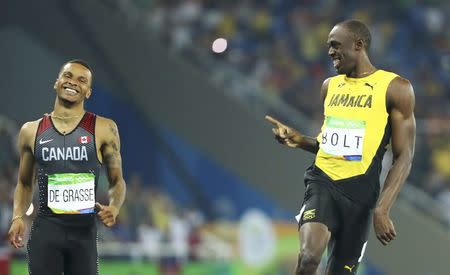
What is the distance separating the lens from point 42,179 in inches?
311

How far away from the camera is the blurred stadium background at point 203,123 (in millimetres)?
18031

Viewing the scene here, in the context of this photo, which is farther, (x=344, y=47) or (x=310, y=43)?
(x=310, y=43)

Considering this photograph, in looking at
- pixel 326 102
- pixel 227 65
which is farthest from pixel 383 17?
pixel 326 102

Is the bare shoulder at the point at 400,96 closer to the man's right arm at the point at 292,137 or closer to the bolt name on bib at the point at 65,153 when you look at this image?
the man's right arm at the point at 292,137

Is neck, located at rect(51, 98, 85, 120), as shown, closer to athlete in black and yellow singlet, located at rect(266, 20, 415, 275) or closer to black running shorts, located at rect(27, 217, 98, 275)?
black running shorts, located at rect(27, 217, 98, 275)

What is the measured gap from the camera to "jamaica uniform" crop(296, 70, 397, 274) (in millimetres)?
8156

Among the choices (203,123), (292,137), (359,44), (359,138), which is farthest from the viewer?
(203,123)

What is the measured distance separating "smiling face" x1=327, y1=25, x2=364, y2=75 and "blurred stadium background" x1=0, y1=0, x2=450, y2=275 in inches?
360

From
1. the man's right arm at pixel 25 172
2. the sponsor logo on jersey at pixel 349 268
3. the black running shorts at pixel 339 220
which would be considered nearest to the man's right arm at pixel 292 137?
the black running shorts at pixel 339 220

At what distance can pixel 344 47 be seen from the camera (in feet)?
27.0

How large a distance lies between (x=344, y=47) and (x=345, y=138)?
71 cm

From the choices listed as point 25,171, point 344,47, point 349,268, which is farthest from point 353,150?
point 25,171

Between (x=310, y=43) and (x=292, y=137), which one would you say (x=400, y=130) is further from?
(x=310, y=43)

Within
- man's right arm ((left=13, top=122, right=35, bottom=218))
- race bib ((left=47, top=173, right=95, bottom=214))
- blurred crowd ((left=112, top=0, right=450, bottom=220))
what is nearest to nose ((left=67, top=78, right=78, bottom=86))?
man's right arm ((left=13, top=122, right=35, bottom=218))
